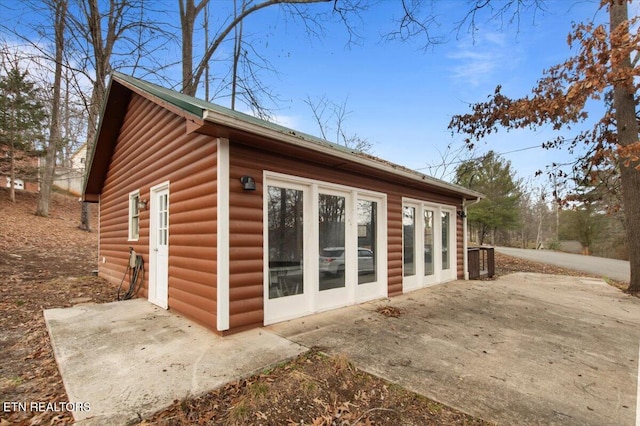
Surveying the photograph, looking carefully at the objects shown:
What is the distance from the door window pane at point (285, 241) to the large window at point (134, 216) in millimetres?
3460

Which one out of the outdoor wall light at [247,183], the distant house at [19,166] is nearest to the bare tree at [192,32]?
the outdoor wall light at [247,183]

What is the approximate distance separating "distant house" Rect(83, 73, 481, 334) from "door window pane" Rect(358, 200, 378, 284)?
19 mm

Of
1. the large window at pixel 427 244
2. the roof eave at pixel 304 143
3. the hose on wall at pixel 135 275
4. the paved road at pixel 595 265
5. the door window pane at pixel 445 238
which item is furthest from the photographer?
the paved road at pixel 595 265

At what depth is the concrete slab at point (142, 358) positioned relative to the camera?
7.30ft

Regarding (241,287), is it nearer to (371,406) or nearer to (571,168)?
(371,406)

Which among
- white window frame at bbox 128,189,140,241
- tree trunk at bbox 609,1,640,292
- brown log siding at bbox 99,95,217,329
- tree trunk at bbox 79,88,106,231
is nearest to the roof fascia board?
brown log siding at bbox 99,95,217,329

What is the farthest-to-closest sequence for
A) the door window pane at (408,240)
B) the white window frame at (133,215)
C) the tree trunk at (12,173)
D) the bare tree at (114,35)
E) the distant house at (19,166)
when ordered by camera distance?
the distant house at (19,166) → the tree trunk at (12,173) → the bare tree at (114,35) → the door window pane at (408,240) → the white window frame at (133,215)

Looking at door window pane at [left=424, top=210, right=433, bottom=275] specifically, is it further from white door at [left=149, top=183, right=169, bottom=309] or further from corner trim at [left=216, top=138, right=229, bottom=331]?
white door at [left=149, top=183, right=169, bottom=309]

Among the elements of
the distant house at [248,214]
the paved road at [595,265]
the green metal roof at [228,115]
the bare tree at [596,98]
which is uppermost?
the bare tree at [596,98]

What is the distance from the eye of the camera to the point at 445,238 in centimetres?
804

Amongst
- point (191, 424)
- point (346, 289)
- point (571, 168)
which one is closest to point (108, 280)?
point (346, 289)

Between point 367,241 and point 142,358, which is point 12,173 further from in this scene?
point 367,241

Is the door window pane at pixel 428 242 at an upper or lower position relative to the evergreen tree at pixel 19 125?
lower

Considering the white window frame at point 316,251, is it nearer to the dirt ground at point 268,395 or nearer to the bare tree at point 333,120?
the dirt ground at point 268,395
